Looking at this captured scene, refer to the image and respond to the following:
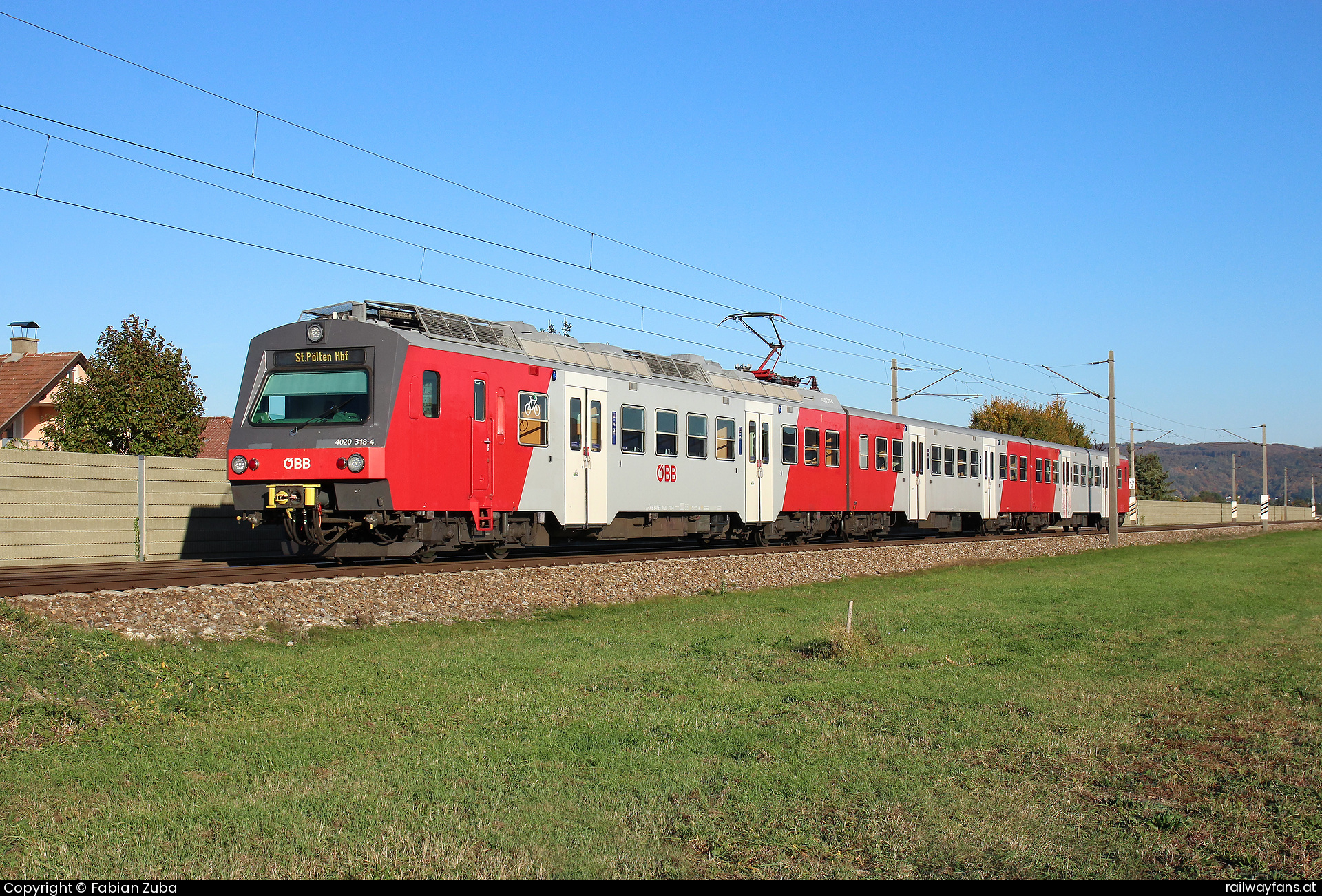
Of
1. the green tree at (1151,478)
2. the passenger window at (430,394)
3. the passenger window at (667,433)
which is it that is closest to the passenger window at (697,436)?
the passenger window at (667,433)

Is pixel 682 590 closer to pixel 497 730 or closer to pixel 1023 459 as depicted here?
pixel 497 730

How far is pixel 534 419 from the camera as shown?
17.4 m

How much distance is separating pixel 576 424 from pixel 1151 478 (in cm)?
8897

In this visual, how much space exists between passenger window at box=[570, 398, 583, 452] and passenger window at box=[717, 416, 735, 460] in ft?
15.4

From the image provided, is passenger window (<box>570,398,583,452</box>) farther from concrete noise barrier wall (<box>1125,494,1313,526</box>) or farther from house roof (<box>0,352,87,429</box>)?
concrete noise barrier wall (<box>1125,494,1313,526</box>)

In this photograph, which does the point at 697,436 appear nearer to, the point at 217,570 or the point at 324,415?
the point at 324,415

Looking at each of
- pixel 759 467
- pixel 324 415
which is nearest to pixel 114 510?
pixel 324 415

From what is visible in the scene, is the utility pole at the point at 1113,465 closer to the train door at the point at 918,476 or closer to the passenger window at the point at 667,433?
the train door at the point at 918,476

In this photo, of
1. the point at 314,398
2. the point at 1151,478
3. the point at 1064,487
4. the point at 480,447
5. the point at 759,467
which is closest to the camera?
the point at 314,398

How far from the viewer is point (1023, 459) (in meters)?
38.3

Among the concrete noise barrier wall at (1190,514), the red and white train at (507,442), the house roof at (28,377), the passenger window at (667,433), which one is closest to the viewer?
the red and white train at (507,442)

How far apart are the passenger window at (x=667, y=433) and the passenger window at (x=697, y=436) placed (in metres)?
0.49

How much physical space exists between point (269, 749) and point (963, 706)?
5571 millimetres

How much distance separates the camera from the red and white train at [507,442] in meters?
14.7
